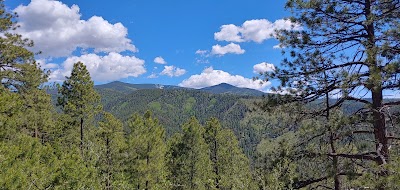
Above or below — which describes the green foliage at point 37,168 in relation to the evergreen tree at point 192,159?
above

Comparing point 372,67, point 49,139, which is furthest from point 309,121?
point 49,139

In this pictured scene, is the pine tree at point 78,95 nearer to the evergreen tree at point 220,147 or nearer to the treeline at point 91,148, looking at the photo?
the treeline at point 91,148

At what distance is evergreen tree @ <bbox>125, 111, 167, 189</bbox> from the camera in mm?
26766

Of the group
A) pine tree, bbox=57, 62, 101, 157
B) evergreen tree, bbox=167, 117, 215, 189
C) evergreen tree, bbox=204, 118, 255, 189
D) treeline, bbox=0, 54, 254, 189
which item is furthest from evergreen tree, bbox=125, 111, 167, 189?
evergreen tree, bbox=204, 118, 255, 189

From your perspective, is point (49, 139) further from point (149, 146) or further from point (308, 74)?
point (308, 74)

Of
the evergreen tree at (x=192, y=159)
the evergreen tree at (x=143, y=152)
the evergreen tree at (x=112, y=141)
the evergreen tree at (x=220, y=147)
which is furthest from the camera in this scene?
the evergreen tree at (x=220, y=147)

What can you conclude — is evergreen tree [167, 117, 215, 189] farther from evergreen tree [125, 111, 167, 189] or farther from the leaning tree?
the leaning tree

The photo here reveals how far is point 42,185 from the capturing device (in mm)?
11023

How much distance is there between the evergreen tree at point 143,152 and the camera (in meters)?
26.8

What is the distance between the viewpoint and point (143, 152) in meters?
27.4

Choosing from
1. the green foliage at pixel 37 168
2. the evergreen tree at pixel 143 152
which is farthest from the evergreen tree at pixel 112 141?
the green foliage at pixel 37 168

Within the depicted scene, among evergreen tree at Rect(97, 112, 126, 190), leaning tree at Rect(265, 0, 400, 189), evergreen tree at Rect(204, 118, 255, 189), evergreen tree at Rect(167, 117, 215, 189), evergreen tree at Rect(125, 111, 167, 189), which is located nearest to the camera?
leaning tree at Rect(265, 0, 400, 189)

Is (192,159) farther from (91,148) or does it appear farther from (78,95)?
(91,148)

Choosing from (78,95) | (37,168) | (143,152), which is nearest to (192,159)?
(143,152)
